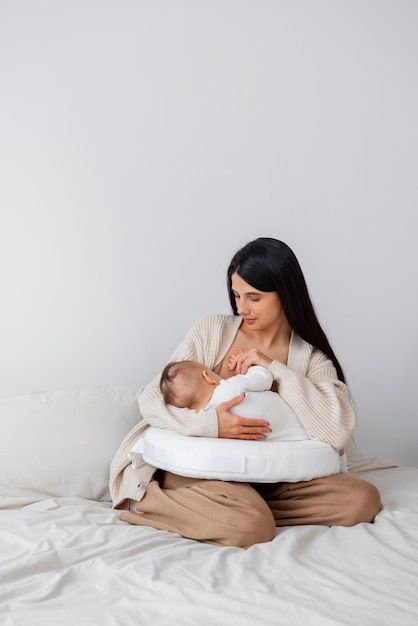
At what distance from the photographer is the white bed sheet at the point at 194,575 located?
4.62 ft

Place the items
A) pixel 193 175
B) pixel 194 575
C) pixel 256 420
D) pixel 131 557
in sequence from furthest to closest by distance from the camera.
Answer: pixel 193 175, pixel 256 420, pixel 131 557, pixel 194 575

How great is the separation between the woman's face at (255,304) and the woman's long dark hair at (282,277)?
0.05 ft

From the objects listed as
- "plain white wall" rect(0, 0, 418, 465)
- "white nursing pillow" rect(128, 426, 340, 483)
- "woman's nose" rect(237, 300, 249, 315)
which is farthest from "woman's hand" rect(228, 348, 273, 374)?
"plain white wall" rect(0, 0, 418, 465)

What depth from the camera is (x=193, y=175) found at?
302 cm

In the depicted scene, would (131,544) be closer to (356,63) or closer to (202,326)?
(202,326)

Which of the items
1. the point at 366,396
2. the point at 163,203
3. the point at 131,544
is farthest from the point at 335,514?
the point at 163,203

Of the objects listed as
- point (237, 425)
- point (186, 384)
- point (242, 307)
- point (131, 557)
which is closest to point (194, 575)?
point (131, 557)

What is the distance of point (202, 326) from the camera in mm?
2479

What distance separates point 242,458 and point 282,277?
620 mm

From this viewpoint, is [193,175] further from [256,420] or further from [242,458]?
[242,458]

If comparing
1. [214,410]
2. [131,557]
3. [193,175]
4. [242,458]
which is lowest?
[131,557]

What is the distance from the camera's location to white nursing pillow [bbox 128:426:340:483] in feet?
6.64

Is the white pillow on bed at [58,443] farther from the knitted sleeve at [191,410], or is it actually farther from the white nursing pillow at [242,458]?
the white nursing pillow at [242,458]

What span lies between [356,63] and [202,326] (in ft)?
4.70
